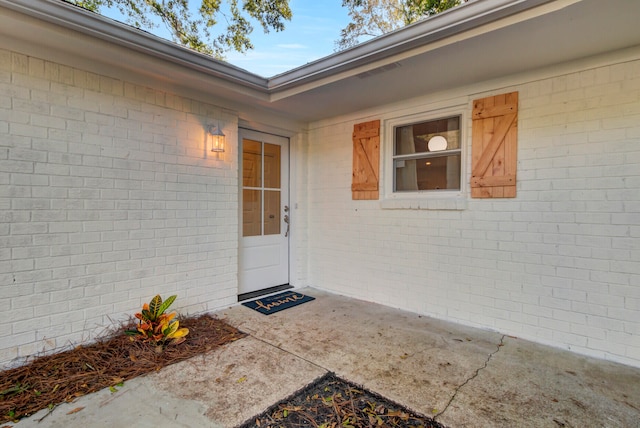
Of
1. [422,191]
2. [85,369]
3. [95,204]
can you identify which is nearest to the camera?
[85,369]

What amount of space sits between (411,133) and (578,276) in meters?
2.13

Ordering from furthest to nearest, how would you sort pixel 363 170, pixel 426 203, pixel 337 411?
pixel 363 170, pixel 426 203, pixel 337 411

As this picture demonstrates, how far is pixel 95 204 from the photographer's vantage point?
264cm

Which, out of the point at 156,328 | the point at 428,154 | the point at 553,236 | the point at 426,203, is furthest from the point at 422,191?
the point at 156,328

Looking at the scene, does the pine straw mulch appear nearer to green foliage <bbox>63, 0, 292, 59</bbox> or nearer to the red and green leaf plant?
the red and green leaf plant

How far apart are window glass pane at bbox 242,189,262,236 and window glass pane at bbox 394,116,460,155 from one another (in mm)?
1906

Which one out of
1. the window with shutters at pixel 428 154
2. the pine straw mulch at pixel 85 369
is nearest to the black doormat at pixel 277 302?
the pine straw mulch at pixel 85 369

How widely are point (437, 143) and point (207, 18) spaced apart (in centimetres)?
579

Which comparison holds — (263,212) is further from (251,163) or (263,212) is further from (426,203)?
(426,203)

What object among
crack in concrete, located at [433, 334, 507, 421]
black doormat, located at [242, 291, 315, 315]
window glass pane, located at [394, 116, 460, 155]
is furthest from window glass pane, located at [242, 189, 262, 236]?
crack in concrete, located at [433, 334, 507, 421]

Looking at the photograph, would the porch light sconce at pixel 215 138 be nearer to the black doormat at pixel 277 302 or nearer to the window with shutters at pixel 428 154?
the black doormat at pixel 277 302

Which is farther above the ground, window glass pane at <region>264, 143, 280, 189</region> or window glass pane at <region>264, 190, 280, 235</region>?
window glass pane at <region>264, 143, 280, 189</region>

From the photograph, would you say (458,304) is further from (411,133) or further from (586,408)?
(411,133)

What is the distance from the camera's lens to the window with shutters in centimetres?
328
